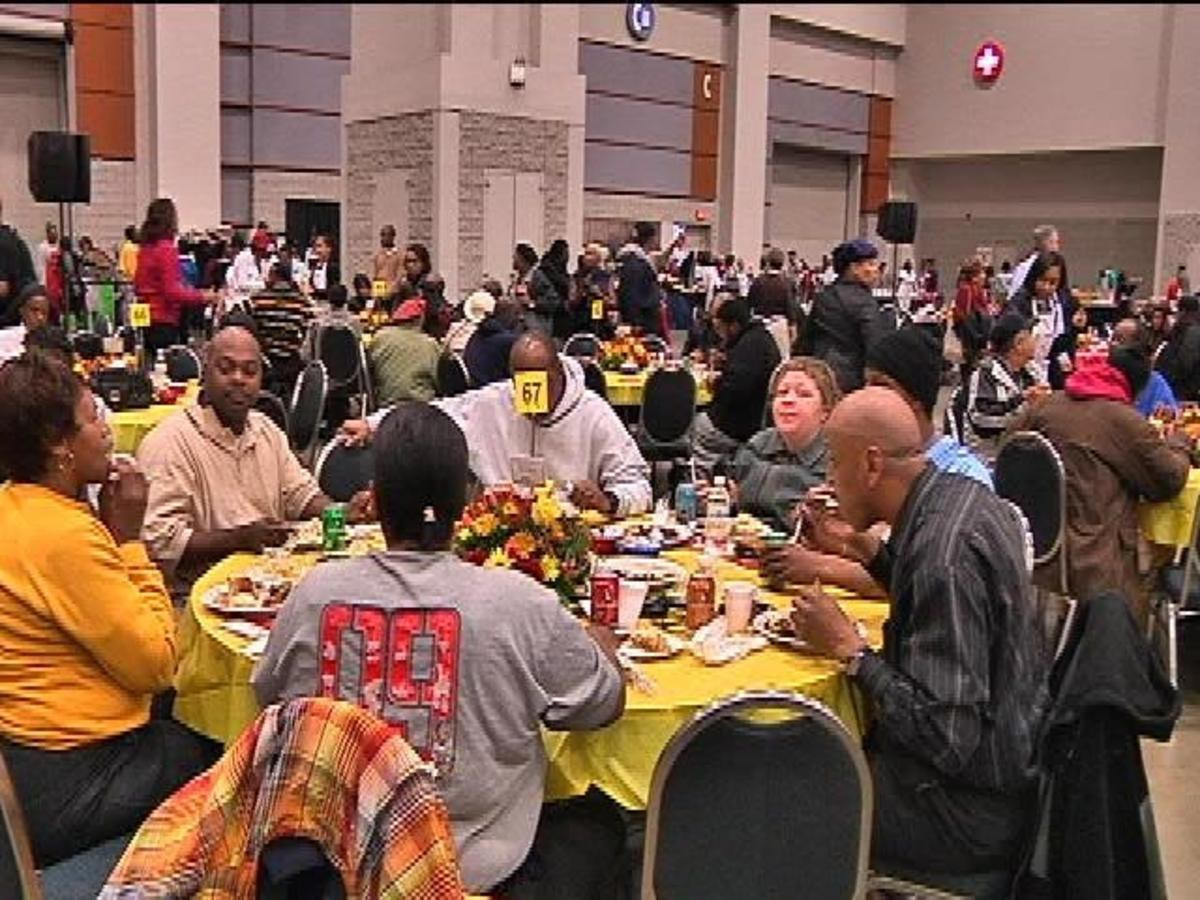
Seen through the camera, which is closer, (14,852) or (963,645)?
(14,852)

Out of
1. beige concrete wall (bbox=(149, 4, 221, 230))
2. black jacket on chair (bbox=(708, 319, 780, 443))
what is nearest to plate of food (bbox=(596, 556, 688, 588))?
black jacket on chair (bbox=(708, 319, 780, 443))

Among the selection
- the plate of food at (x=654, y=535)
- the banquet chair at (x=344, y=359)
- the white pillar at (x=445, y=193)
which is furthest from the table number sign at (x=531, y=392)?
the white pillar at (x=445, y=193)

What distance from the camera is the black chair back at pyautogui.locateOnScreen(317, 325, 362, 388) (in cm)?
840

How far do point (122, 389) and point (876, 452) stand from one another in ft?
14.7

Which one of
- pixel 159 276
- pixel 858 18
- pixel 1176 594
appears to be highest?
pixel 858 18

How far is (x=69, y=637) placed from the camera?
242 centimetres

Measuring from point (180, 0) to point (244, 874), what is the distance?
18008mm

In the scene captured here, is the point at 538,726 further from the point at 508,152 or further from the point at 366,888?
the point at 508,152

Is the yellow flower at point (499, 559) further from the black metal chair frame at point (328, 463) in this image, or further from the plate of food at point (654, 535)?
the black metal chair frame at point (328, 463)

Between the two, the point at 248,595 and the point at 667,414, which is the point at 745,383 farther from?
the point at 248,595

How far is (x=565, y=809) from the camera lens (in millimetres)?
2471

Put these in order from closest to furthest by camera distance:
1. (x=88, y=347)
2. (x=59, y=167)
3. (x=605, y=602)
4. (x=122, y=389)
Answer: (x=605, y=602) → (x=122, y=389) → (x=88, y=347) → (x=59, y=167)

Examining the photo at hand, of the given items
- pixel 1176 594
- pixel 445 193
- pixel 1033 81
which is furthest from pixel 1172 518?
pixel 1033 81

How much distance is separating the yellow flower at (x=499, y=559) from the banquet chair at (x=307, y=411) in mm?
3723
